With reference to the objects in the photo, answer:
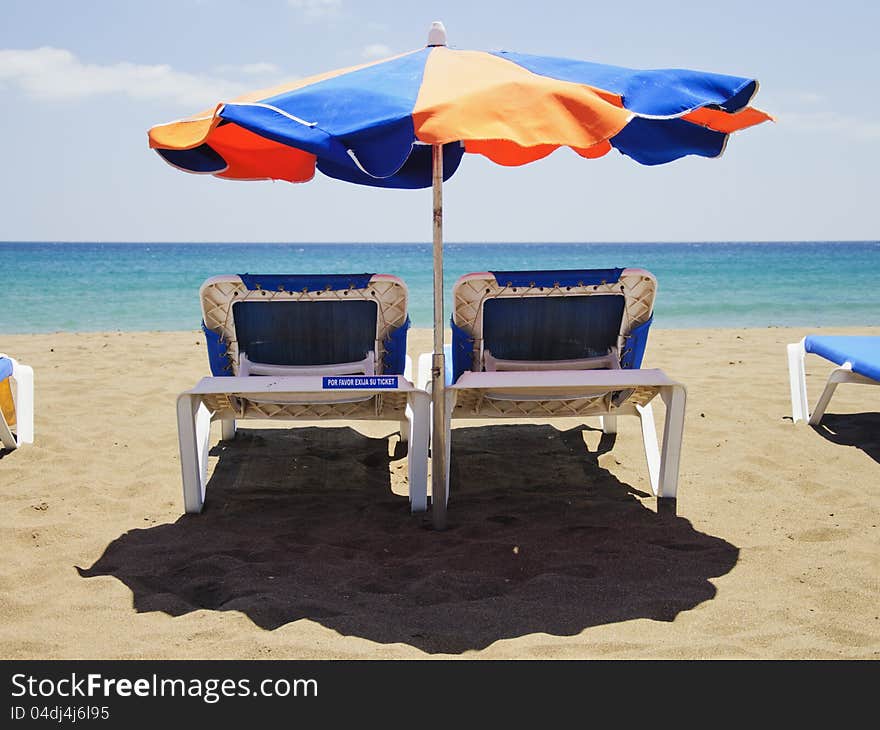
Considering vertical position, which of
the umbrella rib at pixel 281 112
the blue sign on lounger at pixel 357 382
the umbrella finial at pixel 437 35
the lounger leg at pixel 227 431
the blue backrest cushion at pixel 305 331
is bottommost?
the lounger leg at pixel 227 431

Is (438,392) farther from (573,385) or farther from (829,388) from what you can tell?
(829,388)

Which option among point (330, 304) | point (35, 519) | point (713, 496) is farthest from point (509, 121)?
point (35, 519)

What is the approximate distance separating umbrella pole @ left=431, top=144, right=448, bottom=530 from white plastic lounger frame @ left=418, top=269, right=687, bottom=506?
81 millimetres

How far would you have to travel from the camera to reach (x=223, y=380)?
4.01 m

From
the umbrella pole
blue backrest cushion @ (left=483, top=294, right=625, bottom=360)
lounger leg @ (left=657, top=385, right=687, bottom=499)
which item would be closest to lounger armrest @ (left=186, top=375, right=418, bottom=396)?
the umbrella pole

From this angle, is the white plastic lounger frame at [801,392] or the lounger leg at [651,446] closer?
the lounger leg at [651,446]

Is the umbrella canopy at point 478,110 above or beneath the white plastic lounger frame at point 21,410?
above

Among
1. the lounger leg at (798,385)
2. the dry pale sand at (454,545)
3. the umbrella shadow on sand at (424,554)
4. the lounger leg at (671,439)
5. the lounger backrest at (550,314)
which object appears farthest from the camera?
the lounger leg at (798,385)

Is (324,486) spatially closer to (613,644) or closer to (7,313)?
(613,644)

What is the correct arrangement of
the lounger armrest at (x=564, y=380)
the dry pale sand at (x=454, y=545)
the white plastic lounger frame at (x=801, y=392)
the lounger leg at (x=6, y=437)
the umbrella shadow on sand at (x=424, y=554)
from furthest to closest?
1. the white plastic lounger frame at (x=801, y=392)
2. the lounger leg at (x=6, y=437)
3. the lounger armrest at (x=564, y=380)
4. the umbrella shadow on sand at (x=424, y=554)
5. the dry pale sand at (x=454, y=545)

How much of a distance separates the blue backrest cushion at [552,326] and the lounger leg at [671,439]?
424 mm

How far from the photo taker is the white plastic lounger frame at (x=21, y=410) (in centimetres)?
499

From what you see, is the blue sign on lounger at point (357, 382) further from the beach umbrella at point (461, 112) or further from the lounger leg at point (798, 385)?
the lounger leg at point (798, 385)

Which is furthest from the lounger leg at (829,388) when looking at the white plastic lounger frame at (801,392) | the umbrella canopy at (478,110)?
the umbrella canopy at (478,110)
